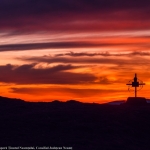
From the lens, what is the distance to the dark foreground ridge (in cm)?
2052

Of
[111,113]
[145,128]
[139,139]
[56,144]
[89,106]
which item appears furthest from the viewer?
[89,106]

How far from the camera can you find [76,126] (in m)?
23.2

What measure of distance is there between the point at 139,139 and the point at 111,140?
6.07ft

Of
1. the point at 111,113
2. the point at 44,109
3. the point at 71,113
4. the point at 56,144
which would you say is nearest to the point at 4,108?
the point at 44,109

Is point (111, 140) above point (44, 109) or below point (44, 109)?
below

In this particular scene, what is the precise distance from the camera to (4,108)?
89.7 feet

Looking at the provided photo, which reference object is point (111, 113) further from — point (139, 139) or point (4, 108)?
point (4, 108)

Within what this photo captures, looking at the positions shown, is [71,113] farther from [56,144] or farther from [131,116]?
[56,144]

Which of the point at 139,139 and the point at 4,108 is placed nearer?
the point at 139,139

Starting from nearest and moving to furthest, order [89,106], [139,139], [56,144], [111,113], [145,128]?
1. [56,144]
2. [139,139]
3. [145,128]
4. [111,113]
5. [89,106]

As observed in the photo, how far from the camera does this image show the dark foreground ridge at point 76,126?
808 inches

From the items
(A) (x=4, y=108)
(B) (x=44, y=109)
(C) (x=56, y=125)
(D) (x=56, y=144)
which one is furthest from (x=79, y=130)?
(A) (x=4, y=108)

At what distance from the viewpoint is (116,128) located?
76.2ft

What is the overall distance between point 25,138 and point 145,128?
6.77 meters
